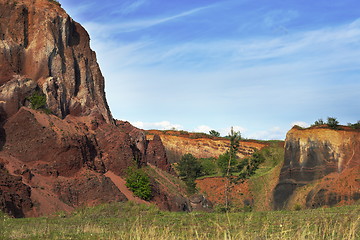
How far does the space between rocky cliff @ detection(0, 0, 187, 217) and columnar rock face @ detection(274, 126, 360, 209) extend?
476 inches

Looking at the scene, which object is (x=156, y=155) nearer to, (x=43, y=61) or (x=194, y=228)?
(x=43, y=61)

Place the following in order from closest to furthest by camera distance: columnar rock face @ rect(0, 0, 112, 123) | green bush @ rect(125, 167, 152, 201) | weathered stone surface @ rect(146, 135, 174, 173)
Answer: columnar rock face @ rect(0, 0, 112, 123), green bush @ rect(125, 167, 152, 201), weathered stone surface @ rect(146, 135, 174, 173)

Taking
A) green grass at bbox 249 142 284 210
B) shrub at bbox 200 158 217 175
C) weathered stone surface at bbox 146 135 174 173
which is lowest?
green grass at bbox 249 142 284 210

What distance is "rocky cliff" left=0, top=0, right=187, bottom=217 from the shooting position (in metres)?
34.1

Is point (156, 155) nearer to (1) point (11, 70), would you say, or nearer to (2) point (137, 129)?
(2) point (137, 129)

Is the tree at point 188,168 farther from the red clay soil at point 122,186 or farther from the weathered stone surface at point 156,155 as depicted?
the red clay soil at point 122,186

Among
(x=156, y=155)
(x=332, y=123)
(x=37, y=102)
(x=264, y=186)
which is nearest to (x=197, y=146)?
(x=156, y=155)

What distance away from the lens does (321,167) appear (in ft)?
151

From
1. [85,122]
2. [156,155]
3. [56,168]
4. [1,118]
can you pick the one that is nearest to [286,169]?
[156,155]

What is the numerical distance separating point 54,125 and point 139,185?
910 cm

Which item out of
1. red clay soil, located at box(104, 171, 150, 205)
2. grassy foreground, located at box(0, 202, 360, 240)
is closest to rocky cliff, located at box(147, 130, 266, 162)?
red clay soil, located at box(104, 171, 150, 205)

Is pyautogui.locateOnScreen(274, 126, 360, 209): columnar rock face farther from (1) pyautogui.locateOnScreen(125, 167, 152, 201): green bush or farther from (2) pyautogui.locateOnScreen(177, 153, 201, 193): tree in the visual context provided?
(2) pyautogui.locateOnScreen(177, 153, 201, 193): tree

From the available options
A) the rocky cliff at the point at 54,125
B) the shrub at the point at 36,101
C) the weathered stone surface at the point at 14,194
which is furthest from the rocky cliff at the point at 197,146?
the weathered stone surface at the point at 14,194

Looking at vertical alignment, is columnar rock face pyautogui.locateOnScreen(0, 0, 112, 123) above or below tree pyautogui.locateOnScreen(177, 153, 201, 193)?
above
